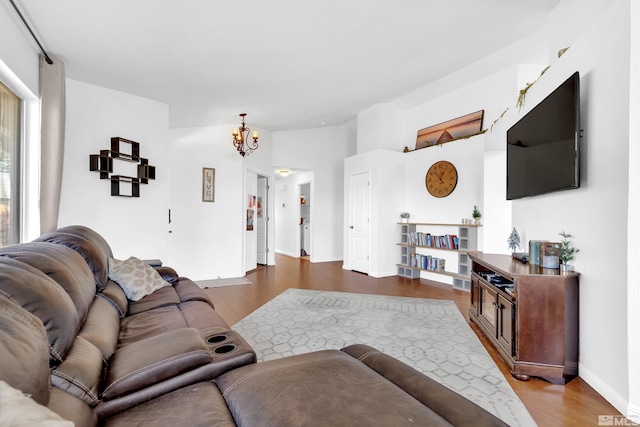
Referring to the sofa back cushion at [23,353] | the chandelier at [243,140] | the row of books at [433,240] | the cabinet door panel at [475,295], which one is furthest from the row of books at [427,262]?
the sofa back cushion at [23,353]

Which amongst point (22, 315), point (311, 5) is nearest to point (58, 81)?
point (311, 5)

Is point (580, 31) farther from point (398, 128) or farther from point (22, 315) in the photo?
point (22, 315)

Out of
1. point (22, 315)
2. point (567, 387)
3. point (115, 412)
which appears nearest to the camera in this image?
point (22, 315)

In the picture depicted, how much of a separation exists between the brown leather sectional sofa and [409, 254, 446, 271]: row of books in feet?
13.5

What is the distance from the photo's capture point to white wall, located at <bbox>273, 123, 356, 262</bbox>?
7.29m

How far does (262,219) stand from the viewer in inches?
276

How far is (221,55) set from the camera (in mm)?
3334

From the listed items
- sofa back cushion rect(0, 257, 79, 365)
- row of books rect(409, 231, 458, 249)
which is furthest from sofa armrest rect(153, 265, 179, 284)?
row of books rect(409, 231, 458, 249)

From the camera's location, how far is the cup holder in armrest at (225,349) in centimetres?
138

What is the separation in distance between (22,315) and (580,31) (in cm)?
394

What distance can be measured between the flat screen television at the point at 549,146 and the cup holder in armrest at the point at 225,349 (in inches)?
92.2

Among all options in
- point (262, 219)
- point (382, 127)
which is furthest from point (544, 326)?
point (262, 219)

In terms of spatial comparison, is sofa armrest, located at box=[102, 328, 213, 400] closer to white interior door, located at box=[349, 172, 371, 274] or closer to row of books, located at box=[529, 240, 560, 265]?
row of books, located at box=[529, 240, 560, 265]

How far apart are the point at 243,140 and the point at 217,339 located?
4.56m
